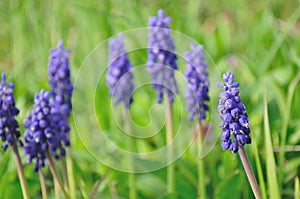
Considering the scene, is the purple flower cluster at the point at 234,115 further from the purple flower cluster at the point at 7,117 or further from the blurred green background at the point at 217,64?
the purple flower cluster at the point at 7,117

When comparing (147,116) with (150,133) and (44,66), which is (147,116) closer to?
(150,133)

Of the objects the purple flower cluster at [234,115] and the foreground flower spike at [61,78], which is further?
the foreground flower spike at [61,78]

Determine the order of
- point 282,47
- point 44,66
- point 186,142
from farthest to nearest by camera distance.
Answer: point 44,66 → point 282,47 → point 186,142

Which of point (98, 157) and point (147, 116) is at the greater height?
point (147, 116)

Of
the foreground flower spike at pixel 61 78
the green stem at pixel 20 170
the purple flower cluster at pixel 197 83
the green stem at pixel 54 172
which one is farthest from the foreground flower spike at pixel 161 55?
the green stem at pixel 20 170

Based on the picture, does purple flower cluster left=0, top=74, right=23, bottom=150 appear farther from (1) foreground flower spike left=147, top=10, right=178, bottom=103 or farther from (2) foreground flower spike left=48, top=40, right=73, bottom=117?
(1) foreground flower spike left=147, top=10, right=178, bottom=103

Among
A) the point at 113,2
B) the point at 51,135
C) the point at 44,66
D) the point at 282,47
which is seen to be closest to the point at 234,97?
the point at 51,135
